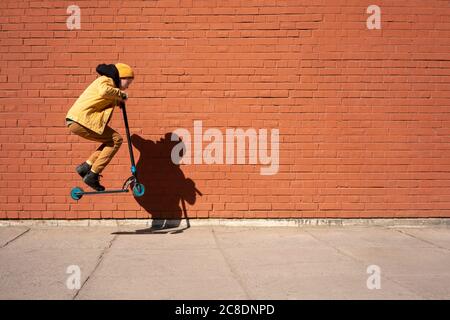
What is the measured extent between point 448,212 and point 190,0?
4.78 meters

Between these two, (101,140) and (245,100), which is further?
(245,100)

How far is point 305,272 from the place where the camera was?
411 centimetres

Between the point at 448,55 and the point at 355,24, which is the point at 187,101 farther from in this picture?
the point at 448,55

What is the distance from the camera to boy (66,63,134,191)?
5.25m

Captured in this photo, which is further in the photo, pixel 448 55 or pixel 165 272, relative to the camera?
pixel 448 55

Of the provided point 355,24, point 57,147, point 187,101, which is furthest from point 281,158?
point 57,147

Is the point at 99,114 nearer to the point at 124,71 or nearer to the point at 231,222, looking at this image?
the point at 124,71

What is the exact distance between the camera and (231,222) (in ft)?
20.4

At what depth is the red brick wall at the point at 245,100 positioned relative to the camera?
6078 millimetres

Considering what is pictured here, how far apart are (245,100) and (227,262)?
8.41 feet

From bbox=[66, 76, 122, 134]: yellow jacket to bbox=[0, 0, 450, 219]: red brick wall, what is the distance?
0.77m
